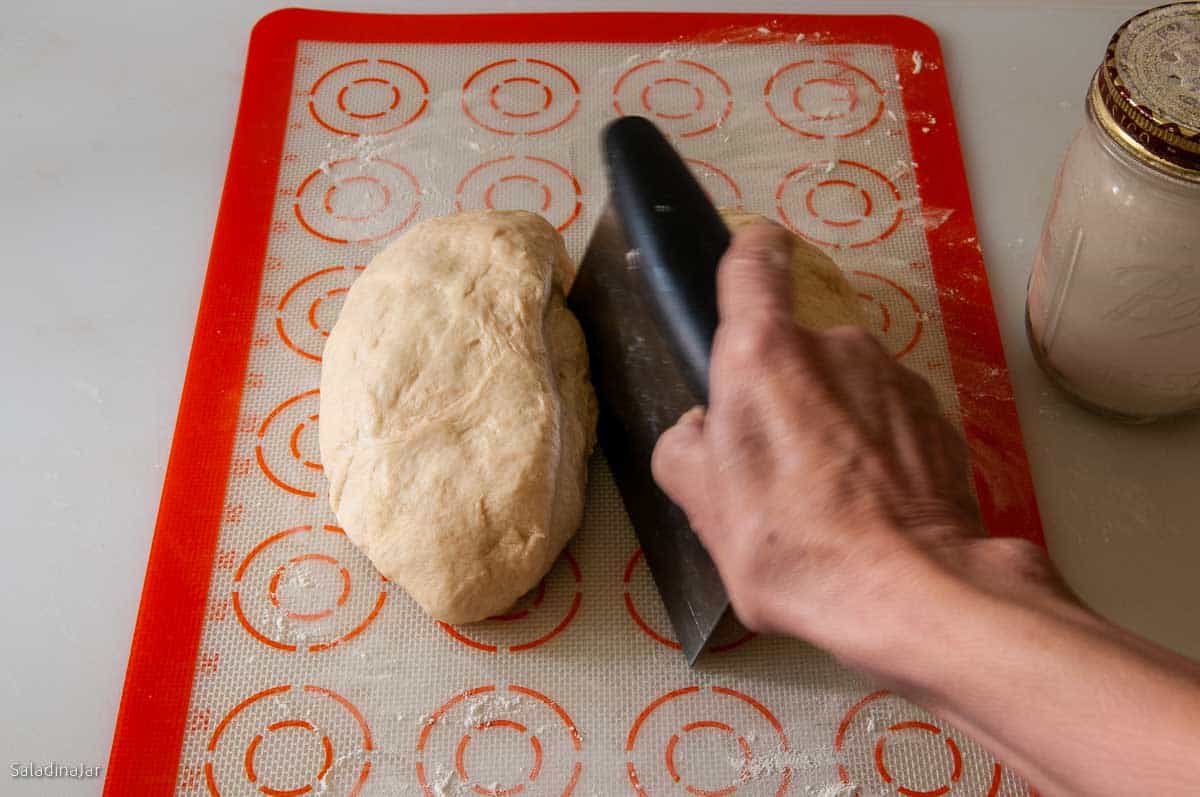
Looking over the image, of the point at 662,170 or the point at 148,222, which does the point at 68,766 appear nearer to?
the point at 148,222

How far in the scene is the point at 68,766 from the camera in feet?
3.88

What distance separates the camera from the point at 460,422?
1196mm

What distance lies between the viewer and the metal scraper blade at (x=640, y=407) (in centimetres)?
117

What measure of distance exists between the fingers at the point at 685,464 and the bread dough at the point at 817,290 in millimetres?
272

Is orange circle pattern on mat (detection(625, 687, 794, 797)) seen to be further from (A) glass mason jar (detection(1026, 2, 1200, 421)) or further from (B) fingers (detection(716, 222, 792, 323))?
A: (A) glass mason jar (detection(1026, 2, 1200, 421))

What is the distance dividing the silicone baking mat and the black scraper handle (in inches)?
11.8

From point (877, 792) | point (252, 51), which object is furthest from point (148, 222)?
point (877, 792)

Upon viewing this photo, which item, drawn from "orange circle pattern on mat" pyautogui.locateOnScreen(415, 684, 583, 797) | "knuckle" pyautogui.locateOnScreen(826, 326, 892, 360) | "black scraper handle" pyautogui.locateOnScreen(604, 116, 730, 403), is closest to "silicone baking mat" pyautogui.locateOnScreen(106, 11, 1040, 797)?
"orange circle pattern on mat" pyautogui.locateOnScreen(415, 684, 583, 797)

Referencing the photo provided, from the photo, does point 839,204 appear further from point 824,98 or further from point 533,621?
point 533,621

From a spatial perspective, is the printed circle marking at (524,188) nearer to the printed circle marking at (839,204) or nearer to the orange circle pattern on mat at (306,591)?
the printed circle marking at (839,204)

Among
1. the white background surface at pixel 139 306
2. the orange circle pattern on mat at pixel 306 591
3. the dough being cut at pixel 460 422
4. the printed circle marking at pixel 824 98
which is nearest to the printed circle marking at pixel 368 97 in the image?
the white background surface at pixel 139 306

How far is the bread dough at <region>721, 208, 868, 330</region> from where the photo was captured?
1.22 metres

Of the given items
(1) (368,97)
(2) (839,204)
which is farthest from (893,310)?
(1) (368,97)

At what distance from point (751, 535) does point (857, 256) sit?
79cm
